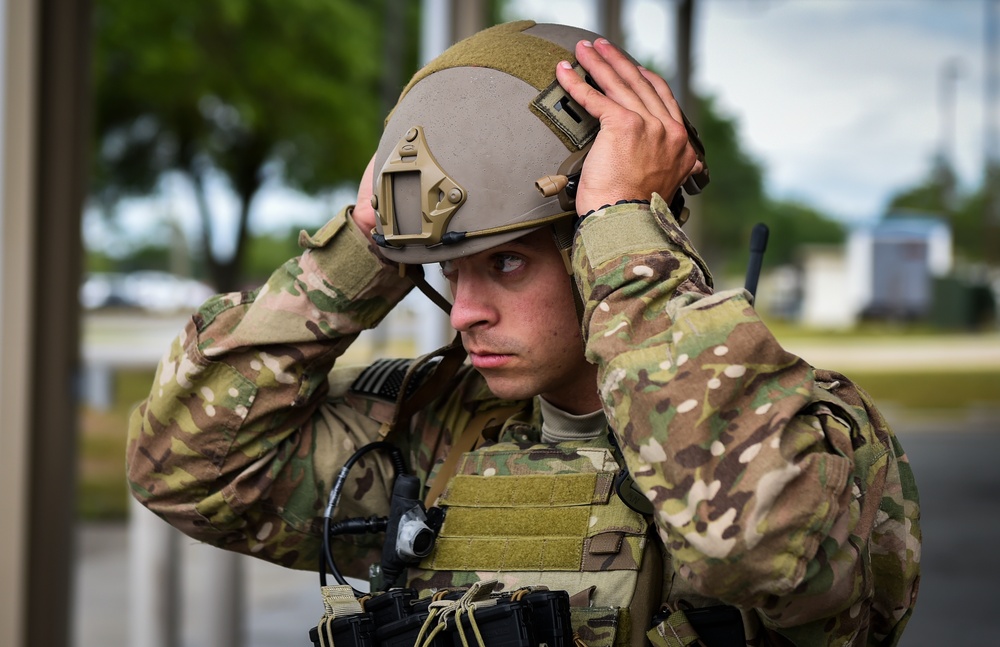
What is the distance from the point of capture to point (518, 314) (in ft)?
6.32

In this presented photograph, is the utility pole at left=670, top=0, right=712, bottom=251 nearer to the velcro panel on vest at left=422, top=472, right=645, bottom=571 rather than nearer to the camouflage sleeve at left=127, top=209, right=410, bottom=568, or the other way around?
the camouflage sleeve at left=127, top=209, right=410, bottom=568

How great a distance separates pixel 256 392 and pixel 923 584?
5.84m

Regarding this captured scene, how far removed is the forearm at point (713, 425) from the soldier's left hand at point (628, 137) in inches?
4.5

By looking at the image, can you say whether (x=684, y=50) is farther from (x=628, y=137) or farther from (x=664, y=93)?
(x=628, y=137)

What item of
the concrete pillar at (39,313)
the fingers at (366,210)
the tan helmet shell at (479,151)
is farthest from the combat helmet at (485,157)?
the concrete pillar at (39,313)

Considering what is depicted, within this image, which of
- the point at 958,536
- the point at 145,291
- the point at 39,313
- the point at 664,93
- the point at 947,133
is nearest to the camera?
the point at 664,93

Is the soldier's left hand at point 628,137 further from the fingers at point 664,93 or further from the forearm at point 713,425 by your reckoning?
the forearm at point 713,425

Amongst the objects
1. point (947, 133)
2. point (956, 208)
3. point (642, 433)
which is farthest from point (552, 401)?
point (947, 133)

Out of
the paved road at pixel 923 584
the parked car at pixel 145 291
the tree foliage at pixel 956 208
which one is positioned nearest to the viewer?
the paved road at pixel 923 584

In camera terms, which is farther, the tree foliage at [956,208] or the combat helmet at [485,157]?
the tree foliage at [956,208]

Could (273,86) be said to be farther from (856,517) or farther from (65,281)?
(856,517)

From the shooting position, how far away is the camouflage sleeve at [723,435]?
1516 millimetres

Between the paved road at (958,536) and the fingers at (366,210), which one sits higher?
the fingers at (366,210)

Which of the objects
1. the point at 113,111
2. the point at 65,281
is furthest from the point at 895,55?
the point at 65,281
